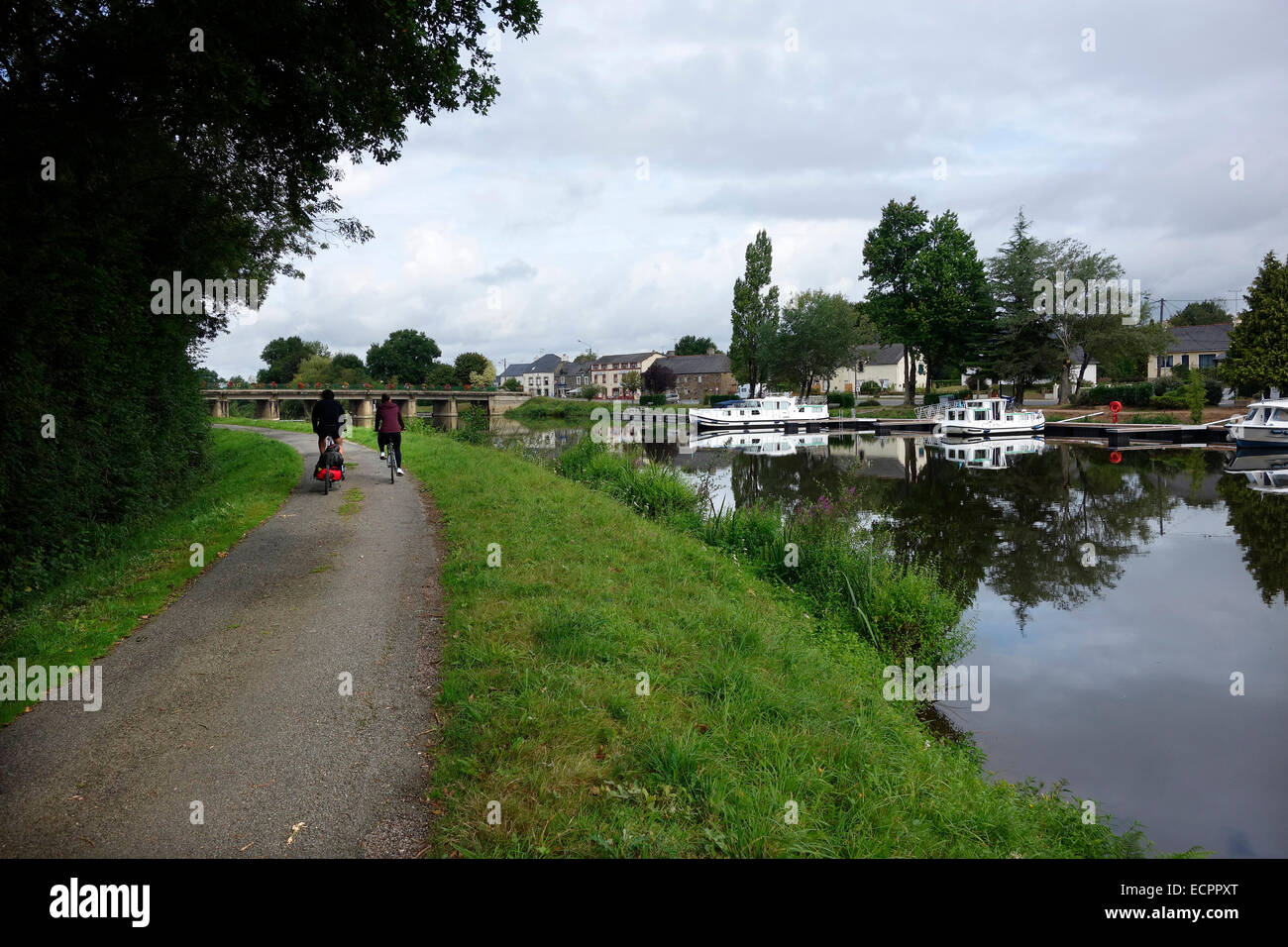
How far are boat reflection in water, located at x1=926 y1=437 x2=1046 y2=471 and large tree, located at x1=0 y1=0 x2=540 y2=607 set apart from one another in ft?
91.5

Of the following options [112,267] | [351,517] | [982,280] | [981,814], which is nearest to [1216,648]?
[981,814]

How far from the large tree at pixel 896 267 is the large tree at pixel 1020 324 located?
598 centimetres

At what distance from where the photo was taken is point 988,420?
142 ft

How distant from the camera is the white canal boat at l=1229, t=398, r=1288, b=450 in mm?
31625

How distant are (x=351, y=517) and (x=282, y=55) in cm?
671

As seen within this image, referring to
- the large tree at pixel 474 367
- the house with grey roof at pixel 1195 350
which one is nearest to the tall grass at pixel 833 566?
the house with grey roof at pixel 1195 350

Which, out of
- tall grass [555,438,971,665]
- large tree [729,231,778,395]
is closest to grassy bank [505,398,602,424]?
large tree [729,231,778,395]

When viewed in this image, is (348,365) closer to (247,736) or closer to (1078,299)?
(1078,299)

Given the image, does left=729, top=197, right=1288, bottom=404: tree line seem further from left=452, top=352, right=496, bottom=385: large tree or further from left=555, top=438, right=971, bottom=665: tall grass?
left=452, top=352, right=496, bottom=385: large tree

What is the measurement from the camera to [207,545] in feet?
31.4

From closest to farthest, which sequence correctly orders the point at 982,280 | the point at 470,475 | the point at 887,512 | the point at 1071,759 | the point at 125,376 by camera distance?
the point at 1071,759 → the point at 125,376 → the point at 470,475 → the point at 887,512 → the point at 982,280

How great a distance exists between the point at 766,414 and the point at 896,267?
17125 millimetres
